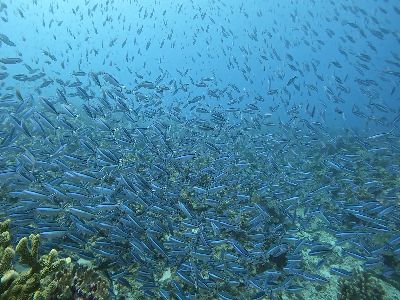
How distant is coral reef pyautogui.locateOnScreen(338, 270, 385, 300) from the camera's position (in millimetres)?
8070

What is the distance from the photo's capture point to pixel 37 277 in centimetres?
400

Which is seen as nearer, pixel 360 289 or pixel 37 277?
pixel 37 277

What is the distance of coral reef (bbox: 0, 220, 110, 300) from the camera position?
3.74 metres

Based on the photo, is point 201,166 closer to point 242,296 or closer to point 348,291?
point 242,296

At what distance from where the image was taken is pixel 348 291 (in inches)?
322

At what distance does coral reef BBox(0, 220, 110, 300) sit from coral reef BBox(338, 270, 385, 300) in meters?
5.99

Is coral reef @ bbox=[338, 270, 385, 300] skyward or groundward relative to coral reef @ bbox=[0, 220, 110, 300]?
groundward

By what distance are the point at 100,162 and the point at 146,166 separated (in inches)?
60.1

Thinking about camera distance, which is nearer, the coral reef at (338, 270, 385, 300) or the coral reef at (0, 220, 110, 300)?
the coral reef at (0, 220, 110, 300)

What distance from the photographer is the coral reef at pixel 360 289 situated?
8070mm

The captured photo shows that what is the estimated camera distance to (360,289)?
27.0 ft

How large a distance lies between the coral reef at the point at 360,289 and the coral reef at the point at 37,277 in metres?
5.99

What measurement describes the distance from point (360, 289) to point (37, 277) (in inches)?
298

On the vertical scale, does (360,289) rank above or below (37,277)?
below
